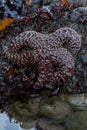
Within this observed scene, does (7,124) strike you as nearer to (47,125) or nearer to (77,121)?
(47,125)

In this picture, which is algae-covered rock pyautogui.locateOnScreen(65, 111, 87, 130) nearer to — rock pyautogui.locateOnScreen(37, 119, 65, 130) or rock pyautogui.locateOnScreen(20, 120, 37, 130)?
rock pyautogui.locateOnScreen(37, 119, 65, 130)

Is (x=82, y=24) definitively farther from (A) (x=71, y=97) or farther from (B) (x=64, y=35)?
(A) (x=71, y=97)

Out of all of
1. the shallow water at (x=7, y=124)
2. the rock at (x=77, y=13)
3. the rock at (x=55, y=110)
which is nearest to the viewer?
the shallow water at (x=7, y=124)

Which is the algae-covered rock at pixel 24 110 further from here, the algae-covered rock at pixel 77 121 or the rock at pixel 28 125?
the algae-covered rock at pixel 77 121

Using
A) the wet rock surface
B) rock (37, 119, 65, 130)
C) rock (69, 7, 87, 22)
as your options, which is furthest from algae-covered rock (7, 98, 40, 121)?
rock (69, 7, 87, 22)

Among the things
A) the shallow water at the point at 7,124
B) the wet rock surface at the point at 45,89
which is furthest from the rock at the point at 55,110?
the shallow water at the point at 7,124

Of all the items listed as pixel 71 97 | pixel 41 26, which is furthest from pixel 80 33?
pixel 71 97
